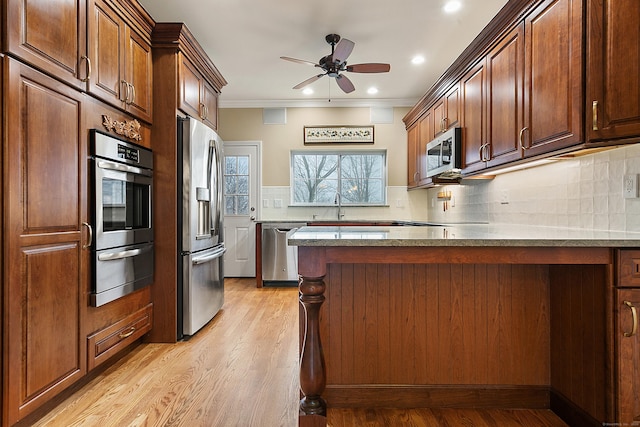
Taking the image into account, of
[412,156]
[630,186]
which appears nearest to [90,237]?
[630,186]

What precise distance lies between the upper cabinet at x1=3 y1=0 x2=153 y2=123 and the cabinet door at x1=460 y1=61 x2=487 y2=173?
2.46 metres

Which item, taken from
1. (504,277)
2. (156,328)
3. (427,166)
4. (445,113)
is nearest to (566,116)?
(504,277)

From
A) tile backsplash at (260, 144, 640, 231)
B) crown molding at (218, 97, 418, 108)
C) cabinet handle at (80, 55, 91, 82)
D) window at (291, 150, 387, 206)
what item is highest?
crown molding at (218, 97, 418, 108)

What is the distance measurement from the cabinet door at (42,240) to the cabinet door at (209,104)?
1.49 meters

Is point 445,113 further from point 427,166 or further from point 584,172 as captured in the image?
point 584,172

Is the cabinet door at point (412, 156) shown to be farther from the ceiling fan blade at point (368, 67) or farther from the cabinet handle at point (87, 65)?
the cabinet handle at point (87, 65)

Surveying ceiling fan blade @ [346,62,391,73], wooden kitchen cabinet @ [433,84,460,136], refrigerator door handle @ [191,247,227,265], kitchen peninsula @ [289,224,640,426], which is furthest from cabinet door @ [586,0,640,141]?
refrigerator door handle @ [191,247,227,265]

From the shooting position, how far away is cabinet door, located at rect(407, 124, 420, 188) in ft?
16.0

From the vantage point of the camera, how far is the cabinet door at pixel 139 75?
2.46 m

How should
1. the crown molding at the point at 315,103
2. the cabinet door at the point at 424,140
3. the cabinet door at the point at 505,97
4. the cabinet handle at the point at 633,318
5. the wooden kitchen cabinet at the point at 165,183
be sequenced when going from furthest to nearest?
1. the crown molding at the point at 315,103
2. the cabinet door at the point at 424,140
3. the wooden kitchen cabinet at the point at 165,183
4. the cabinet door at the point at 505,97
5. the cabinet handle at the point at 633,318

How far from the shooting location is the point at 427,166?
14.1 feet

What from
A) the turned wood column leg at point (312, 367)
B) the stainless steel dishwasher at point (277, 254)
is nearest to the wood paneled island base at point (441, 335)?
the turned wood column leg at point (312, 367)

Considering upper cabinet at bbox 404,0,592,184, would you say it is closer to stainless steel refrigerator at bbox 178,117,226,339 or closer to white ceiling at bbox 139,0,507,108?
white ceiling at bbox 139,0,507,108

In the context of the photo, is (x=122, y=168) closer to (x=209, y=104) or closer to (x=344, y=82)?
(x=209, y=104)
